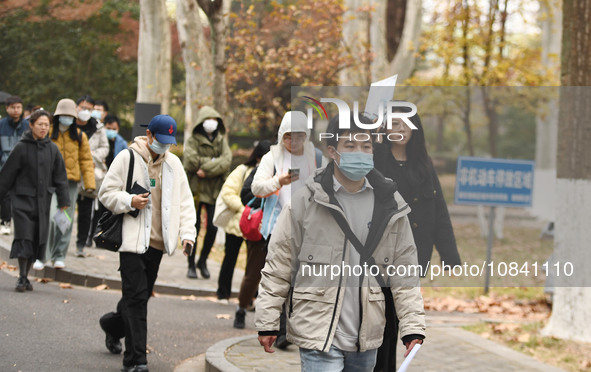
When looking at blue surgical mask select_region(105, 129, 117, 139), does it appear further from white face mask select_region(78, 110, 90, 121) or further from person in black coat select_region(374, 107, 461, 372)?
person in black coat select_region(374, 107, 461, 372)

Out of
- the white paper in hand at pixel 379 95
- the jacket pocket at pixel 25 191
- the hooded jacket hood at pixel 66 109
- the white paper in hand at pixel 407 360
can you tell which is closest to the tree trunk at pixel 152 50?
the hooded jacket hood at pixel 66 109

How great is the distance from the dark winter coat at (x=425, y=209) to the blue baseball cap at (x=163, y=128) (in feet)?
6.23

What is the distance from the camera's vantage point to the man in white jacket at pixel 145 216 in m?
6.53

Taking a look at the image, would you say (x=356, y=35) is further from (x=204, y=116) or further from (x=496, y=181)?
(x=204, y=116)

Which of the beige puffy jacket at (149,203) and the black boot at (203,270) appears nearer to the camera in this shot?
the beige puffy jacket at (149,203)

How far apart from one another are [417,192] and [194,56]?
11918mm

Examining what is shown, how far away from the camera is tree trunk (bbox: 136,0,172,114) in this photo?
20.6 meters

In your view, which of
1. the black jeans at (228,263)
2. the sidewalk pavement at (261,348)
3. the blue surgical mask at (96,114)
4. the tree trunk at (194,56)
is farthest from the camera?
the tree trunk at (194,56)

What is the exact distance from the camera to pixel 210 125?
11.3 meters

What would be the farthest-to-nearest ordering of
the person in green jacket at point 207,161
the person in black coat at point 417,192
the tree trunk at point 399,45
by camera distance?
the tree trunk at point 399,45 < the person in green jacket at point 207,161 < the person in black coat at point 417,192

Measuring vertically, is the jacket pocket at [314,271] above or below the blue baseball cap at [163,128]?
below

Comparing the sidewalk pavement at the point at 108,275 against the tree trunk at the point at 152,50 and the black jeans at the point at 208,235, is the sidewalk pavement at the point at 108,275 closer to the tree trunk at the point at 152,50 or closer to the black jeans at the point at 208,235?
the black jeans at the point at 208,235

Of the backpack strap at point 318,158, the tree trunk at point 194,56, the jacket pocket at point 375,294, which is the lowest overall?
the jacket pocket at point 375,294

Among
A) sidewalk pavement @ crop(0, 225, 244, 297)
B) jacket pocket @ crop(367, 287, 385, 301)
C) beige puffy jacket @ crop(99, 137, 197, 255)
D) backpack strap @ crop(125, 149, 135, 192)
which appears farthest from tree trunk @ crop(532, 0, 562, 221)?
jacket pocket @ crop(367, 287, 385, 301)
